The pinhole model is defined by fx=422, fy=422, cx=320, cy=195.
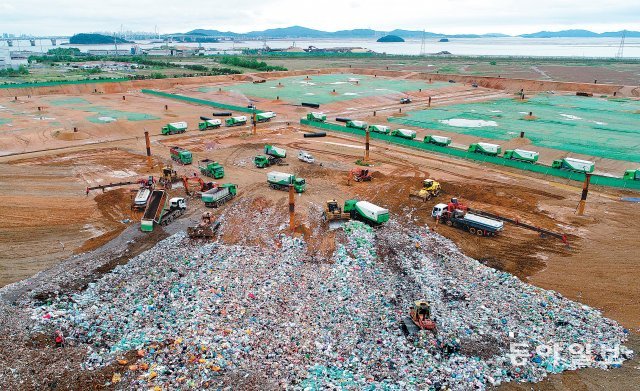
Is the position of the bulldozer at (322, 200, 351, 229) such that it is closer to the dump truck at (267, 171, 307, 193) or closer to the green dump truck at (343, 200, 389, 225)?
the green dump truck at (343, 200, 389, 225)

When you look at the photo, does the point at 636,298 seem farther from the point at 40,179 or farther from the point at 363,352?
the point at 40,179

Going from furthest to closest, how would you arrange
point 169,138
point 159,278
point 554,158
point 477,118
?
1. point 477,118
2. point 169,138
3. point 554,158
4. point 159,278

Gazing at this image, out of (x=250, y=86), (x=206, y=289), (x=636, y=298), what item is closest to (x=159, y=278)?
(x=206, y=289)

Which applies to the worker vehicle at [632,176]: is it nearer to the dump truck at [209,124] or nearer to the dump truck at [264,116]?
the dump truck at [264,116]

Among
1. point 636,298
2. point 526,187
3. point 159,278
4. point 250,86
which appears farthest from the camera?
point 250,86

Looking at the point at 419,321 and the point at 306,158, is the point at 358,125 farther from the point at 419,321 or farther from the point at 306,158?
the point at 419,321

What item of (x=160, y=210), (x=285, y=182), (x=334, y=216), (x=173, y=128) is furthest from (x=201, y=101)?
(x=334, y=216)

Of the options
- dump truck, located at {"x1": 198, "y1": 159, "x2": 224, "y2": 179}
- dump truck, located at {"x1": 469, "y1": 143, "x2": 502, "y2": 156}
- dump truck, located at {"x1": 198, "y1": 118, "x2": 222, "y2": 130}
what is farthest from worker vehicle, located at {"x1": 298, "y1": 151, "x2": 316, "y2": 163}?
dump truck, located at {"x1": 198, "y1": 118, "x2": 222, "y2": 130}
